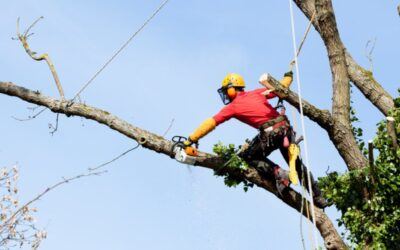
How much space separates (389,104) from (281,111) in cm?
263

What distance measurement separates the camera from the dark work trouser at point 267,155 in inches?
320

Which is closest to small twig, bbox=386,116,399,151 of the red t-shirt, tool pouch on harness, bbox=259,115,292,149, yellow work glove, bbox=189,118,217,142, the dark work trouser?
the dark work trouser

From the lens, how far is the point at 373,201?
8.38 meters

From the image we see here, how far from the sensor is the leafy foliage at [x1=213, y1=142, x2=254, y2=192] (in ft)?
27.1

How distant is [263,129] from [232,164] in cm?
51

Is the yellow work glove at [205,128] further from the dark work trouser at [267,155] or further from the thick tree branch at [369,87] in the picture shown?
the thick tree branch at [369,87]

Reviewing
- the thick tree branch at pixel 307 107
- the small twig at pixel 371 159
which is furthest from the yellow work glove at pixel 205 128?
the small twig at pixel 371 159

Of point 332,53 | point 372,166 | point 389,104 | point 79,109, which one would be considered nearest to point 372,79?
point 389,104

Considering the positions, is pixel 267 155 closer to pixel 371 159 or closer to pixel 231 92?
pixel 231 92

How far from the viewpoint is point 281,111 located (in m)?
8.30

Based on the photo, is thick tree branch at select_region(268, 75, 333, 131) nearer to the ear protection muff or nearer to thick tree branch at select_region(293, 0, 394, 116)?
the ear protection muff

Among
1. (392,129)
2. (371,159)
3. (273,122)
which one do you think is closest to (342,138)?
(392,129)

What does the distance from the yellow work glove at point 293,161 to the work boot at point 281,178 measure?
0.09 m

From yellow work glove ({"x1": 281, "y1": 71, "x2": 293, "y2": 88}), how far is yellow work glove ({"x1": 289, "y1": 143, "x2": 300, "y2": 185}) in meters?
0.76
